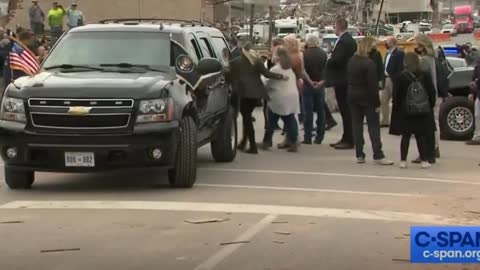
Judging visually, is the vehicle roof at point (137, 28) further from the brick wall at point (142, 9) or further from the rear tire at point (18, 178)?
the brick wall at point (142, 9)

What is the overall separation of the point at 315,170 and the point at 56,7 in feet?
53.9

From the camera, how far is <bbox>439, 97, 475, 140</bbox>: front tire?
15.1 metres

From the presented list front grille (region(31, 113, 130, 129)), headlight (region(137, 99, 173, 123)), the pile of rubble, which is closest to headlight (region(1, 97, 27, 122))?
front grille (region(31, 113, 130, 129))

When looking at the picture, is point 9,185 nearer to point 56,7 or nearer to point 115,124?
point 115,124

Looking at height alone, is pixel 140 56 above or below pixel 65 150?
above

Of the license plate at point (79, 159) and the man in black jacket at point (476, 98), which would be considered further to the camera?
the man in black jacket at point (476, 98)

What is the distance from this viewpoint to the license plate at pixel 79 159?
8.69m

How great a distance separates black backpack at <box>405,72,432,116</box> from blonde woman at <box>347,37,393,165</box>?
1.77 feet

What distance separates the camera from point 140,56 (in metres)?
9.87

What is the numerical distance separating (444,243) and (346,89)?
9.13 metres

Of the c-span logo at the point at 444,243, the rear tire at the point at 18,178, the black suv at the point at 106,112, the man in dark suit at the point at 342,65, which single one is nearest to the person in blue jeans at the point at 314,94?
the man in dark suit at the point at 342,65

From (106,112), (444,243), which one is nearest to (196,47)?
(106,112)

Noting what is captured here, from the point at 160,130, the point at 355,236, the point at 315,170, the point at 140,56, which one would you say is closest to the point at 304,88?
the point at 315,170

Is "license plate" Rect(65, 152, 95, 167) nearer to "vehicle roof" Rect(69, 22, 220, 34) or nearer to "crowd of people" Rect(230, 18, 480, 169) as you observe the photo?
"vehicle roof" Rect(69, 22, 220, 34)
